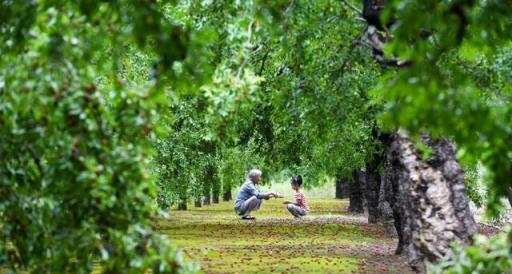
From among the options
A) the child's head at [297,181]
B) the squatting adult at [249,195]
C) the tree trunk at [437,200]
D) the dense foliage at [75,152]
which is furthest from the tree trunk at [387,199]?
the dense foliage at [75,152]

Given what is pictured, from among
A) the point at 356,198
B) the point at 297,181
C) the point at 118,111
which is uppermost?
the point at 297,181

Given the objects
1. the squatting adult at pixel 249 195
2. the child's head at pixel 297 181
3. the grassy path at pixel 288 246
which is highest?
the child's head at pixel 297 181

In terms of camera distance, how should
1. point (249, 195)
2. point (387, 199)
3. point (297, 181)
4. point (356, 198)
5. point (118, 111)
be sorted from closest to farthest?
point (118, 111) < point (387, 199) < point (249, 195) < point (297, 181) < point (356, 198)

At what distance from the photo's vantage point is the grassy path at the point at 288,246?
15.5 meters

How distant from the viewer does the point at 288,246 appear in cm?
2041

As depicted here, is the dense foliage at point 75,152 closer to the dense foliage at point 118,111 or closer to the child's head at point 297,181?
the dense foliage at point 118,111

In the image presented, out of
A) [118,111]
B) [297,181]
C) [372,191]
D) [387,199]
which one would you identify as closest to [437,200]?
[118,111]

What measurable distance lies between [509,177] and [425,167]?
6426mm

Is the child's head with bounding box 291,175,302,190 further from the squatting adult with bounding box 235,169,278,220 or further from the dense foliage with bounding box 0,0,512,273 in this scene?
the dense foliage with bounding box 0,0,512,273

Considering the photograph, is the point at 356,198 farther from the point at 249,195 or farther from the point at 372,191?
the point at 372,191

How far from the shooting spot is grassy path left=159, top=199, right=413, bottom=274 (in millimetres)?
15492

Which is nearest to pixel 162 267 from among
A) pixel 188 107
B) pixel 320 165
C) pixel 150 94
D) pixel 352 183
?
pixel 150 94

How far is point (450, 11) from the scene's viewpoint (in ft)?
16.7

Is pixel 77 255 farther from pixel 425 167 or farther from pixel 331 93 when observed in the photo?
pixel 331 93
